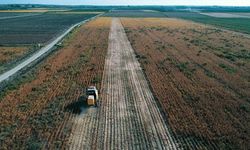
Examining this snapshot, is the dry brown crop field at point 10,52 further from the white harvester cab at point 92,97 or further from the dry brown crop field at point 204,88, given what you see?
the white harvester cab at point 92,97

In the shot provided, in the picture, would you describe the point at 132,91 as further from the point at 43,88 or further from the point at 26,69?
the point at 26,69

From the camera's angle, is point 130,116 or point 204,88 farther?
point 204,88

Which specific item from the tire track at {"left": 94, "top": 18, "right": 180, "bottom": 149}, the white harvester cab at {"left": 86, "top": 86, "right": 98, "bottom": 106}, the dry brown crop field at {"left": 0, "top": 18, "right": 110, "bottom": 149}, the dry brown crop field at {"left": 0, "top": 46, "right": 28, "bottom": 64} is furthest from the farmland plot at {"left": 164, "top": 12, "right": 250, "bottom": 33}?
the white harvester cab at {"left": 86, "top": 86, "right": 98, "bottom": 106}

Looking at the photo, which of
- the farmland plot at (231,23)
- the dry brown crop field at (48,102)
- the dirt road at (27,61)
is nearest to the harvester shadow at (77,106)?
the dry brown crop field at (48,102)

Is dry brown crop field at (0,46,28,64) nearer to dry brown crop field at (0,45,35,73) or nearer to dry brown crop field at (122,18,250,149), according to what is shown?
dry brown crop field at (0,45,35,73)

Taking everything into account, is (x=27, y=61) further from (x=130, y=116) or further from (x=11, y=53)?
(x=130, y=116)

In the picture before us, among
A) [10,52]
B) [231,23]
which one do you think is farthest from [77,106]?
[231,23]
